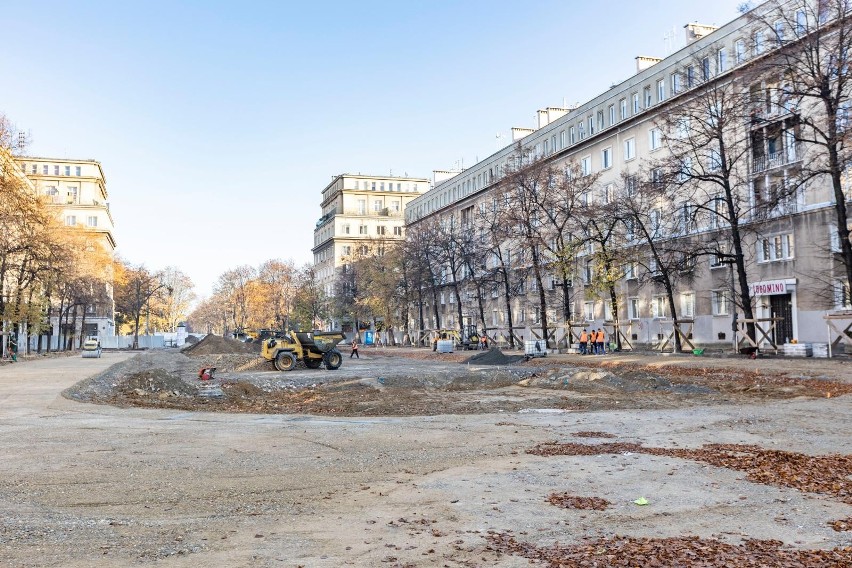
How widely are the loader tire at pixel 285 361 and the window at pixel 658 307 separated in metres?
28.3

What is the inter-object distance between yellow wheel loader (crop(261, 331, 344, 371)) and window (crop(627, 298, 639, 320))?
88.3ft

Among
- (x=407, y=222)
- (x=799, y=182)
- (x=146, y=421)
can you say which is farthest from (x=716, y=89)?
(x=407, y=222)

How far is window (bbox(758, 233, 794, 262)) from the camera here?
42094 millimetres

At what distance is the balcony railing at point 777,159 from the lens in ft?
138

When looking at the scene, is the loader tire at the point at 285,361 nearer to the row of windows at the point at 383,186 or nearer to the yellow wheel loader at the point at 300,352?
the yellow wheel loader at the point at 300,352

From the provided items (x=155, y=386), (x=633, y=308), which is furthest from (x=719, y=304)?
(x=155, y=386)

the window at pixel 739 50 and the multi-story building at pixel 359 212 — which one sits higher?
the multi-story building at pixel 359 212

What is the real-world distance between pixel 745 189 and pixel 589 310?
20.3m

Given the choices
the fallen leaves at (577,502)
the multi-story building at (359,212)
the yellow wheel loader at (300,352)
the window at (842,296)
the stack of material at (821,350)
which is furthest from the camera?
the multi-story building at (359,212)

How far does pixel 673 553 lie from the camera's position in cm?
626

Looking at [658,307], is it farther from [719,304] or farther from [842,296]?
[842,296]

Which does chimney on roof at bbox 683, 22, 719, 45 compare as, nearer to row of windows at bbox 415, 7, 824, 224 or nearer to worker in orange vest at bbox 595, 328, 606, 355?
row of windows at bbox 415, 7, 824, 224

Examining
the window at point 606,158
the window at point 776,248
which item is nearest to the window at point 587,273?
the window at point 606,158

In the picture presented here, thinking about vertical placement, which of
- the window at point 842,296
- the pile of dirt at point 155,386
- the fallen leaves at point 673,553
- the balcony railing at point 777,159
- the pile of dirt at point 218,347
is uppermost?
the balcony railing at point 777,159
